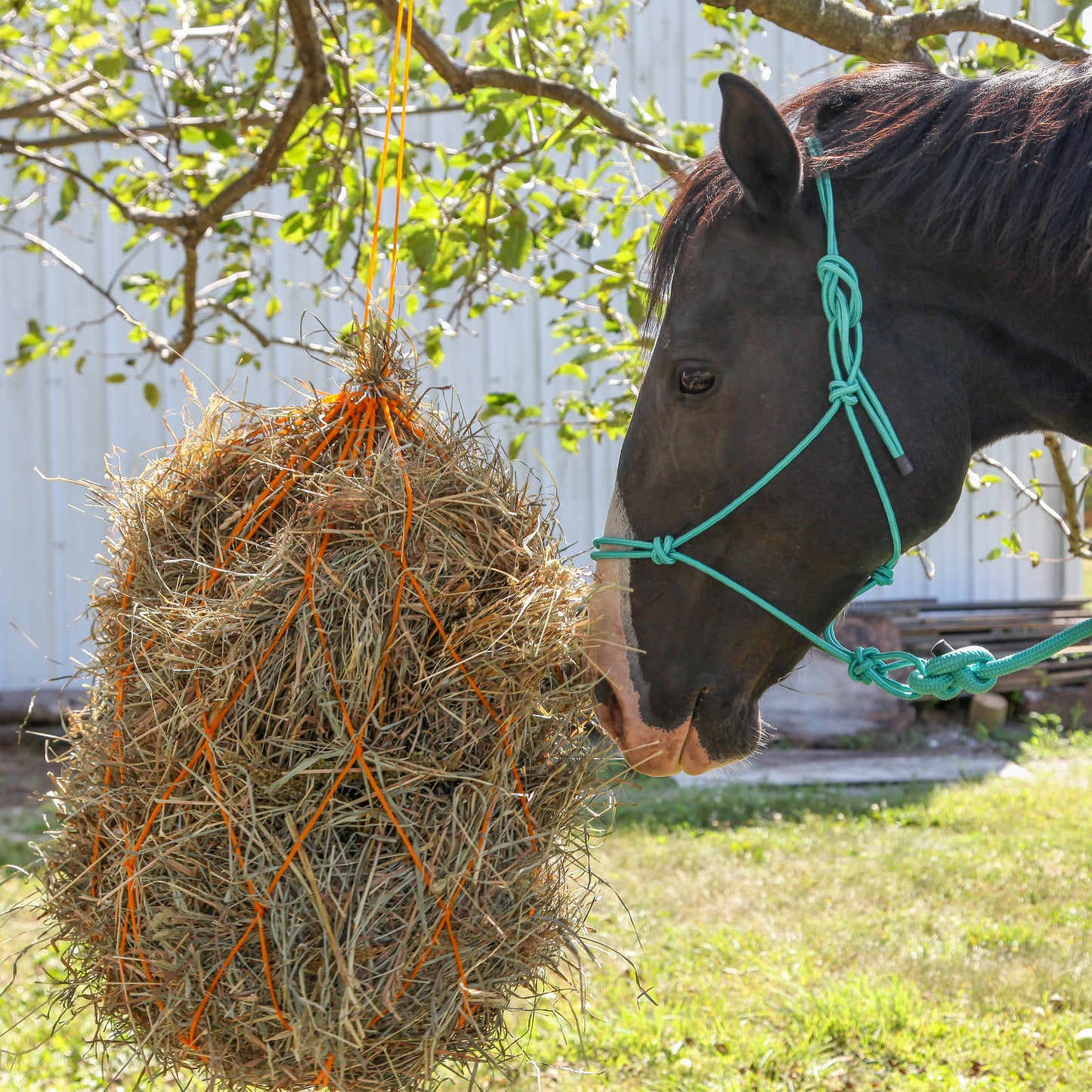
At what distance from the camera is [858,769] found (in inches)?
239

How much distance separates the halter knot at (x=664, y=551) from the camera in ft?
4.78

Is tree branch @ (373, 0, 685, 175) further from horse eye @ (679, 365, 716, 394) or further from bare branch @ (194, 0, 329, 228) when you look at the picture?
horse eye @ (679, 365, 716, 394)

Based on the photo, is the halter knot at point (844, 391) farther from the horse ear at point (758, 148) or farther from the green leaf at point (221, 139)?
the green leaf at point (221, 139)

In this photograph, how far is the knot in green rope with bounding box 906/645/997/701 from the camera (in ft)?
4.91

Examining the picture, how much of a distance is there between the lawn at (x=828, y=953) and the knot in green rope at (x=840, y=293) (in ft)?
3.15

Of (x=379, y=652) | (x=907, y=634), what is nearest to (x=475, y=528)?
(x=379, y=652)

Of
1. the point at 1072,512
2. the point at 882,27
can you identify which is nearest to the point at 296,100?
the point at 882,27

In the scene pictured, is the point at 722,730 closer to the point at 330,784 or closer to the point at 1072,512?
the point at 330,784

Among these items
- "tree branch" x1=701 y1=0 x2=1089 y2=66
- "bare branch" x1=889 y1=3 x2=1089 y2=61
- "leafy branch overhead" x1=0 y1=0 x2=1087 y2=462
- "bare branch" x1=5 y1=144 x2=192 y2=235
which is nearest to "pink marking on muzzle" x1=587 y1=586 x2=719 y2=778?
"leafy branch overhead" x1=0 y1=0 x2=1087 y2=462

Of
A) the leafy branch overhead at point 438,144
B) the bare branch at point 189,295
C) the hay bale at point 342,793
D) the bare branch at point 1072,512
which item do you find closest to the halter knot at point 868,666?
the hay bale at point 342,793

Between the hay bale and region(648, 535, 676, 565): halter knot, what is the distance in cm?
14

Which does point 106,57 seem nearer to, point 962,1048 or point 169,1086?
point 169,1086

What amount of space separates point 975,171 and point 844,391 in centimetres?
38

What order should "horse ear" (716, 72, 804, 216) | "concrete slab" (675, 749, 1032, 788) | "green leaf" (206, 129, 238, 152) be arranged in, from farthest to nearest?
"concrete slab" (675, 749, 1032, 788)
"green leaf" (206, 129, 238, 152)
"horse ear" (716, 72, 804, 216)
